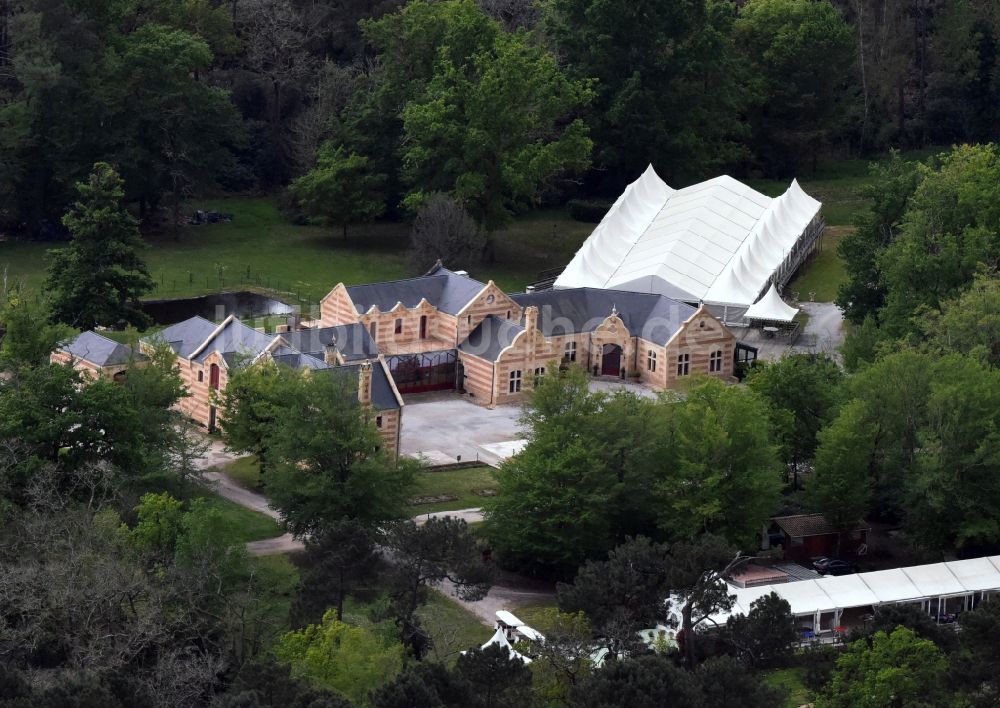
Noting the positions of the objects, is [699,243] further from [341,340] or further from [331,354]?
[331,354]

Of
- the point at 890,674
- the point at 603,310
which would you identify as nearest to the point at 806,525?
the point at 890,674

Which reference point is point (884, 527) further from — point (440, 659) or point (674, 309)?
point (440, 659)

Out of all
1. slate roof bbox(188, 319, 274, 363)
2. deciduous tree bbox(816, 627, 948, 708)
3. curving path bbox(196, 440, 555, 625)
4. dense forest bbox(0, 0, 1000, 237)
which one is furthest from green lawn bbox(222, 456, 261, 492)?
dense forest bbox(0, 0, 1000, 237)

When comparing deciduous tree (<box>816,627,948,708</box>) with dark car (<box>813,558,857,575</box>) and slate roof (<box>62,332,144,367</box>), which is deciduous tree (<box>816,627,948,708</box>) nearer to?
dark car (<box>813,558,857,575</box>)

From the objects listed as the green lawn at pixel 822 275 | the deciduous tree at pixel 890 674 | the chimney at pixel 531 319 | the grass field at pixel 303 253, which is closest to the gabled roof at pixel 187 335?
the chimney at pixel 531 319

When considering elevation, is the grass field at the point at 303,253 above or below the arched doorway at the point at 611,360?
above

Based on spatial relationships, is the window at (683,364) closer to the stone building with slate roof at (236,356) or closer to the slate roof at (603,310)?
the slate roof at (603,310)

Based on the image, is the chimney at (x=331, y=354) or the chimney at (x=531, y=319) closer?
the chimney at (x=331, y=354)
